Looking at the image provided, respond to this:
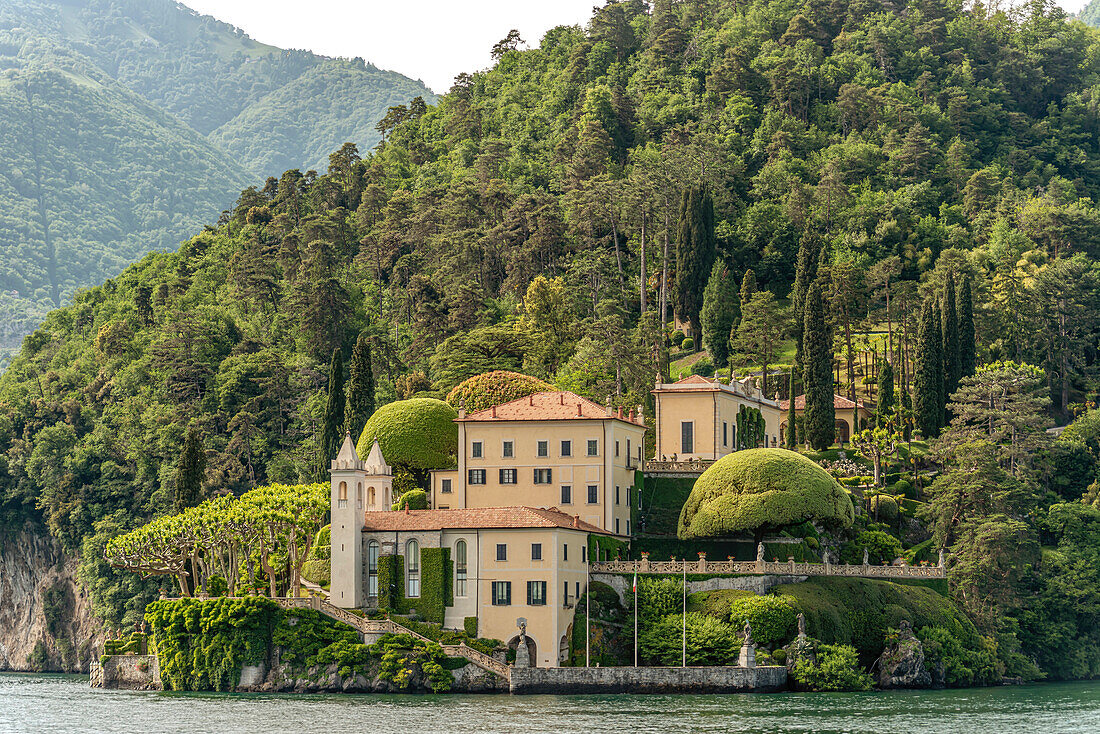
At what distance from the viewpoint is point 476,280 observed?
13875 cm

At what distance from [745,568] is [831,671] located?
667cm

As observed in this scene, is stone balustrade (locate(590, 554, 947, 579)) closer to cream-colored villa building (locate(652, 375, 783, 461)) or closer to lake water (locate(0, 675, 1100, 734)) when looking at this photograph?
lake water (locate(0, 675, 1100, 734))

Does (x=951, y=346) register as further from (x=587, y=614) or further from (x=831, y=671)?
(x=587, y=614)

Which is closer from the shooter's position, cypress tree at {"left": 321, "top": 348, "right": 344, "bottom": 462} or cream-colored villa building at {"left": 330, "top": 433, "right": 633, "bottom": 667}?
cream-colored villa building at {"left": 330, "top": 433, "right": 633, "bottom": 667}

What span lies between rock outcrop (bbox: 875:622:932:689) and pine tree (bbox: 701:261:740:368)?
1711 inches

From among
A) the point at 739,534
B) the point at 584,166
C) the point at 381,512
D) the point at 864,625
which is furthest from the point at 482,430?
the point at 584,166

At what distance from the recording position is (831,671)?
Answer: 73438 millimetres

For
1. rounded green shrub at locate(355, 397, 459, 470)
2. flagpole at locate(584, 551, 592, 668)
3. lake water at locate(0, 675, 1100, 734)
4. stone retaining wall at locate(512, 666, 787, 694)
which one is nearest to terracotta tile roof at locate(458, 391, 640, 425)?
rounded green shrub at locate(355, 397, 459, 470)

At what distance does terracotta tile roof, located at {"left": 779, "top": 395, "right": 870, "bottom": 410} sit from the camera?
343 feet

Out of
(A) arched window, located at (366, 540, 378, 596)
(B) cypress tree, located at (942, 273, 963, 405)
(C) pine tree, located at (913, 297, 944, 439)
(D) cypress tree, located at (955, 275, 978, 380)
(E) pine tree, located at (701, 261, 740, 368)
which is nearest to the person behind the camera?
(A) arched window, located at (366, 540, 378, 596)

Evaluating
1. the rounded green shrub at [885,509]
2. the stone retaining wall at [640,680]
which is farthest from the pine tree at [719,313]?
the stone retaining wall at [640,680]

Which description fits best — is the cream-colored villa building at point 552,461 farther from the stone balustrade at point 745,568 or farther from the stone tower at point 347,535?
the stone tower at point 347,535

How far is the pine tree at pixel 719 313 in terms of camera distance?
11850cm

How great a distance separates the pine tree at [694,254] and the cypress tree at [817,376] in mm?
22694
